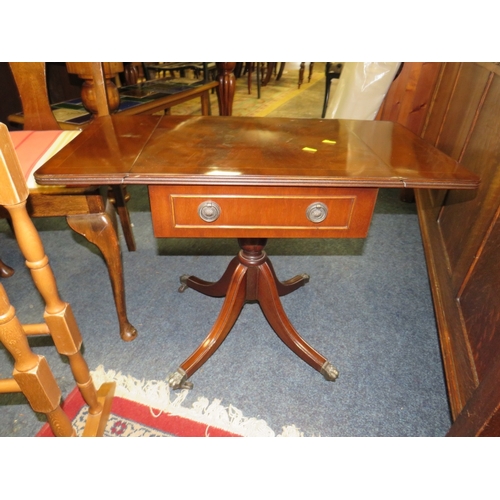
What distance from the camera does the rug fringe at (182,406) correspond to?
0.97 meters

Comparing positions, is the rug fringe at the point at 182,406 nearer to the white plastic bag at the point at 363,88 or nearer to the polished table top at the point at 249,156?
the polished table top at the point at 249,156

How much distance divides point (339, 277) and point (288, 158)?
0.92 metres

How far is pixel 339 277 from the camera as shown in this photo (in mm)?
1566

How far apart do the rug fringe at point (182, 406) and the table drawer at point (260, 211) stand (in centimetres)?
56

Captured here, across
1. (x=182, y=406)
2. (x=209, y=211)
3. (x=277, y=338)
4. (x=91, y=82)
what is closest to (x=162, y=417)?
(x=182, y=406)

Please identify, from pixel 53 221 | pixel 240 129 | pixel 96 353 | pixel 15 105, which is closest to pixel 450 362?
pixel 240 129

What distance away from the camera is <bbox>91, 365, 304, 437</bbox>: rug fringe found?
38.3 inches

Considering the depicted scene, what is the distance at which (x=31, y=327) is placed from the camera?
26.4 inches

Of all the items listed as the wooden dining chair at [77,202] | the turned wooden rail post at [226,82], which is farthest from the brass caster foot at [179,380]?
the turned wooden rail post at [226,82]

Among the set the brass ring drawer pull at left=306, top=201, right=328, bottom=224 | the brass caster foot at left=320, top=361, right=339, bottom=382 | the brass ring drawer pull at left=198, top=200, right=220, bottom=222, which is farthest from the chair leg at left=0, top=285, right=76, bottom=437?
the brass caster foot at left=320, top=361, right=339, bottom=382

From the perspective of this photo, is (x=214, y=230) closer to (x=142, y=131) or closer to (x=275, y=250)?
(x=142, y=131)

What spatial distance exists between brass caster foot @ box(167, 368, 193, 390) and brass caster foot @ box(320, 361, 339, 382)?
42cm

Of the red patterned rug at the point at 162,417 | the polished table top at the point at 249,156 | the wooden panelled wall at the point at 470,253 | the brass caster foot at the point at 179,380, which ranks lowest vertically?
the red patterned rug at the point at 162,417

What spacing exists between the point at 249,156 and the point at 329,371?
718 mm
